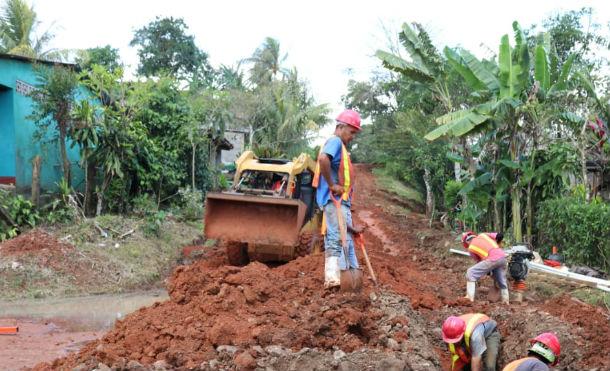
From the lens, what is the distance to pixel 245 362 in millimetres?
5070

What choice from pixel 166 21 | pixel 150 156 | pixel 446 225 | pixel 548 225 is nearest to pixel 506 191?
pixel 548 225

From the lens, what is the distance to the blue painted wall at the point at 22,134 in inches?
598

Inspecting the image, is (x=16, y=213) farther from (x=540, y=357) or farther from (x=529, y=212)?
(x=540, y=357)

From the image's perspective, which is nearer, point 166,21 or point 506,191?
point 506,191

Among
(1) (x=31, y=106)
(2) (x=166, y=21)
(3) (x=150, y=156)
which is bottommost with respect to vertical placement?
(3) (x=150, y=156)

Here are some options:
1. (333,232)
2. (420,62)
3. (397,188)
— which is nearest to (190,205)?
(420,62)

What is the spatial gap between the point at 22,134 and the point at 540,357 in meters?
13.8

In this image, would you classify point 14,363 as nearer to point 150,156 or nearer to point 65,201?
point 65,201

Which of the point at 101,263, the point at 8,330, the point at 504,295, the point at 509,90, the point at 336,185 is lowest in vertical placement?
the point at 8,330

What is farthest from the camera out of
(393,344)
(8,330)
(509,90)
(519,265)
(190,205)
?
(190,205)

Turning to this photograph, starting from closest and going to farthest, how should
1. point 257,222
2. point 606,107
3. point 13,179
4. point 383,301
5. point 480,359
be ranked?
point 480,359 < point 383,301 < point 257,222 < point 606,107 < point 13,179

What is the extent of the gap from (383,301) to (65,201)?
990 cm

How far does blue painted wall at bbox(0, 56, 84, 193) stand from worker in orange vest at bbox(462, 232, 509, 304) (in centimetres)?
1104

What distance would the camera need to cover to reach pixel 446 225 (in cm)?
2050
